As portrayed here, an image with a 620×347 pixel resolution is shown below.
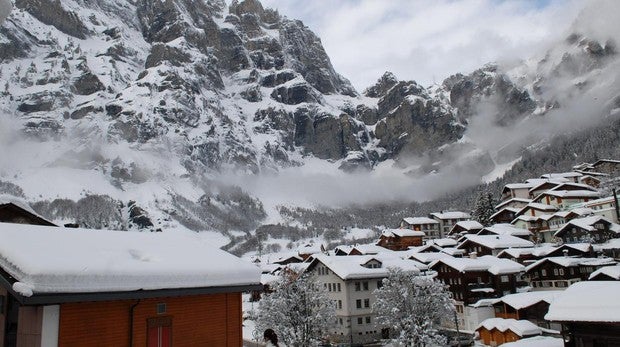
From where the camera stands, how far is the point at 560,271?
69562 millimetres

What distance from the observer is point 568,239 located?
88.3 m

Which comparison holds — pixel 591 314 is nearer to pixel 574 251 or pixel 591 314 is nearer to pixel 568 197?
pixel 574 251

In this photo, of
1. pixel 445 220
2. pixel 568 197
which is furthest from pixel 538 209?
pixel 445 220

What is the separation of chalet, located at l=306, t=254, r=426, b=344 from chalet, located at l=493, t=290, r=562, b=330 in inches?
467

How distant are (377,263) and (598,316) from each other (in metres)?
56.3

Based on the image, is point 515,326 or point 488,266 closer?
point 515,326

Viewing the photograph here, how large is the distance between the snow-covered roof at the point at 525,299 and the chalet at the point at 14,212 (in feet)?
174

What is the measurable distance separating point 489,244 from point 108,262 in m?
79.9

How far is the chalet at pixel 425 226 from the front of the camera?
510ft

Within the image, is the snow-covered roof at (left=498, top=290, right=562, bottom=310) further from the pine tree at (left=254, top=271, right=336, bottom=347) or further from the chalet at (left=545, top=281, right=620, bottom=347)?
the chalet at (left=545, top=281, right=620, bottom=347)

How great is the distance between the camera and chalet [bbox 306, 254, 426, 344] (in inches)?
2603

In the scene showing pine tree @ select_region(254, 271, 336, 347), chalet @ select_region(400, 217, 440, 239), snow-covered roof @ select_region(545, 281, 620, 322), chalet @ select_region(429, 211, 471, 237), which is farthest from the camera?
chalet @ select_region(429, 211, 471, 237)

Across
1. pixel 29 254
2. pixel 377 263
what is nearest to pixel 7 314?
pixel 29 254

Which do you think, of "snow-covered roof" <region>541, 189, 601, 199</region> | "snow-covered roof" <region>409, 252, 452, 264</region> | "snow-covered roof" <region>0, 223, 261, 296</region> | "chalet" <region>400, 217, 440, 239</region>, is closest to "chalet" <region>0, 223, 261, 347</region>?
"snow-covered roof" <region>0, 223, 261, 296</region>
